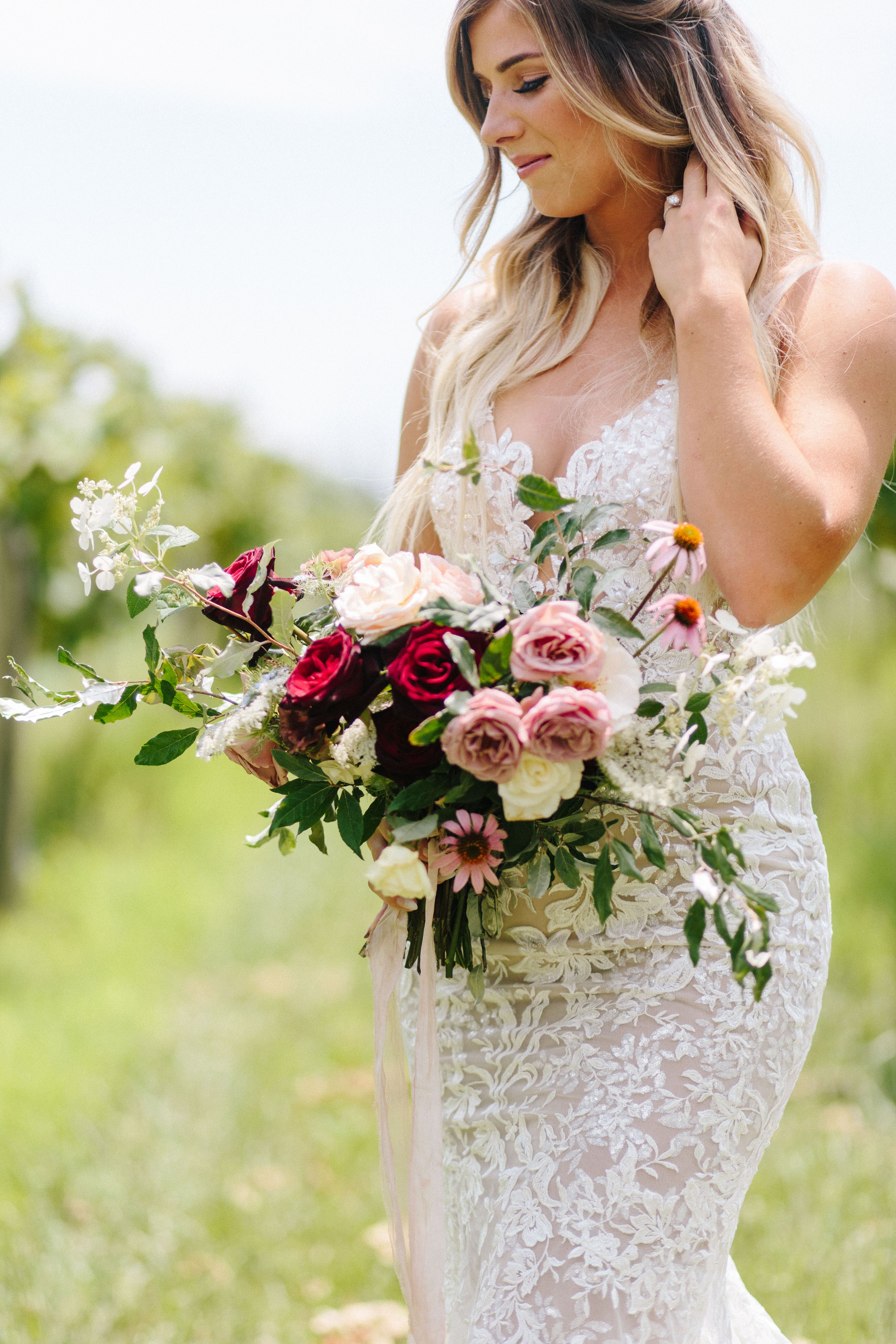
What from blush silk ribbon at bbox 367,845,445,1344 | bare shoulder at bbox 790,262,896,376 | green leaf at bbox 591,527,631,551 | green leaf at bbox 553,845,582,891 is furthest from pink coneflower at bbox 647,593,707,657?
bare shoulder at bbox 790,262,896,376

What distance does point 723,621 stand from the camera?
1688 millimetres

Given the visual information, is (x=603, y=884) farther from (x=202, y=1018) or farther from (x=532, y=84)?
(x=202, y=1018)

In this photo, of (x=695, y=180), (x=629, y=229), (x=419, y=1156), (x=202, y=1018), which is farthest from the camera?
(x=202, y=1018)

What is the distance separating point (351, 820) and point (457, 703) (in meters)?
0.30

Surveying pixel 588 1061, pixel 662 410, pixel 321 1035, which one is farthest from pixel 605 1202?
pixel 321 1035

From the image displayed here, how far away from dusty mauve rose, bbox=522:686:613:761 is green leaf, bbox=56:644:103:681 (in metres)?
0.63

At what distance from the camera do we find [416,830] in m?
1.65

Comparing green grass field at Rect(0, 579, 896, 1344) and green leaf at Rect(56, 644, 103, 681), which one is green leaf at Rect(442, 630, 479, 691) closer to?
green leaf at Rect(56, 644, 103, 681)

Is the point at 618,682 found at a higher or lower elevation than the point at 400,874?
higher

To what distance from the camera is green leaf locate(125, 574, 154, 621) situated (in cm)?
182

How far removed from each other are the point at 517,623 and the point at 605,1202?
0.94 meters

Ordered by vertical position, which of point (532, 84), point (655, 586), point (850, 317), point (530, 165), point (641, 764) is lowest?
point (641, 764)

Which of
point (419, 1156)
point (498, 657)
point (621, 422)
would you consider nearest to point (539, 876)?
point (498, 657)

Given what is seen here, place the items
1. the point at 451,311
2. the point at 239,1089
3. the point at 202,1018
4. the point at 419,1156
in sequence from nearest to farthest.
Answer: the point at 419,1156
the point at 451,311
the point at 239,1089
the point at 202,1018
